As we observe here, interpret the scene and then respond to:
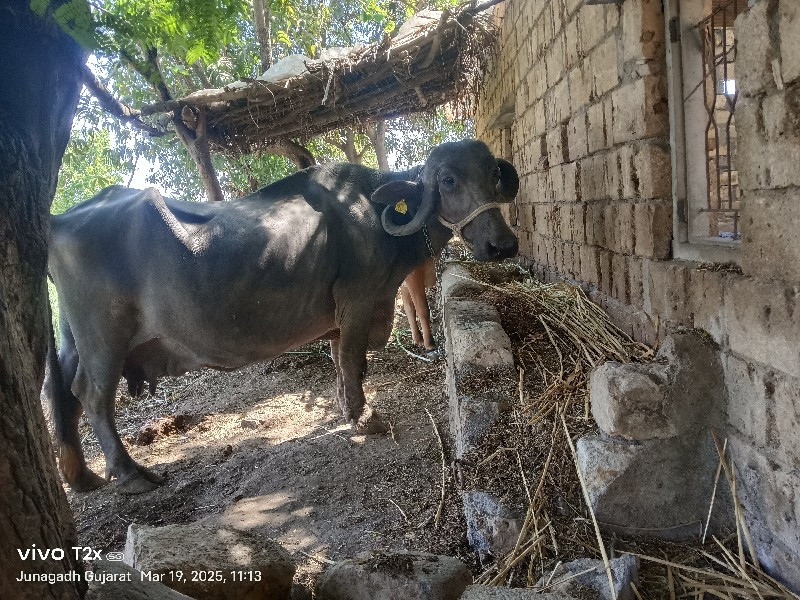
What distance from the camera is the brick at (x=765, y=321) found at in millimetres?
1742

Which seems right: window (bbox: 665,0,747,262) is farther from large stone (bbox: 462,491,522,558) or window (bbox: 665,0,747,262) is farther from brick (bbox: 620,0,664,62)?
large stone (bbox: 462,491,522,558)

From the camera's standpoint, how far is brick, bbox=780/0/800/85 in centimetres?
164

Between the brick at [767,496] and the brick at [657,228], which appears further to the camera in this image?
the brick at [657,228]

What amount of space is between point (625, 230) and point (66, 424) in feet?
12.5

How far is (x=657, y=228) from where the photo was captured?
8.74 feet

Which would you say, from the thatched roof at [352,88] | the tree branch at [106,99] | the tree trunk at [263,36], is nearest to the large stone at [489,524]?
the tree branch at [106,99]

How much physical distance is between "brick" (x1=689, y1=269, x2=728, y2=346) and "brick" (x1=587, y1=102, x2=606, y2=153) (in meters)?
1.18

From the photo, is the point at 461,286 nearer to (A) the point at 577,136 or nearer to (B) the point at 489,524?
(A) the point at 577,136

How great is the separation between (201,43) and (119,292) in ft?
7.67

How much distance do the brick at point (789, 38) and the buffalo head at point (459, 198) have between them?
220 cm

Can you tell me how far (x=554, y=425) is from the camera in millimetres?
2613

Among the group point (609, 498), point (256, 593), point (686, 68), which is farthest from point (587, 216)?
point (256, 593)

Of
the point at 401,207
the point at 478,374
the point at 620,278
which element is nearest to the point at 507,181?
the point at 401,207

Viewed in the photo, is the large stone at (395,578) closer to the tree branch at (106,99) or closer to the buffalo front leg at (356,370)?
the tree branch at (106,99)
